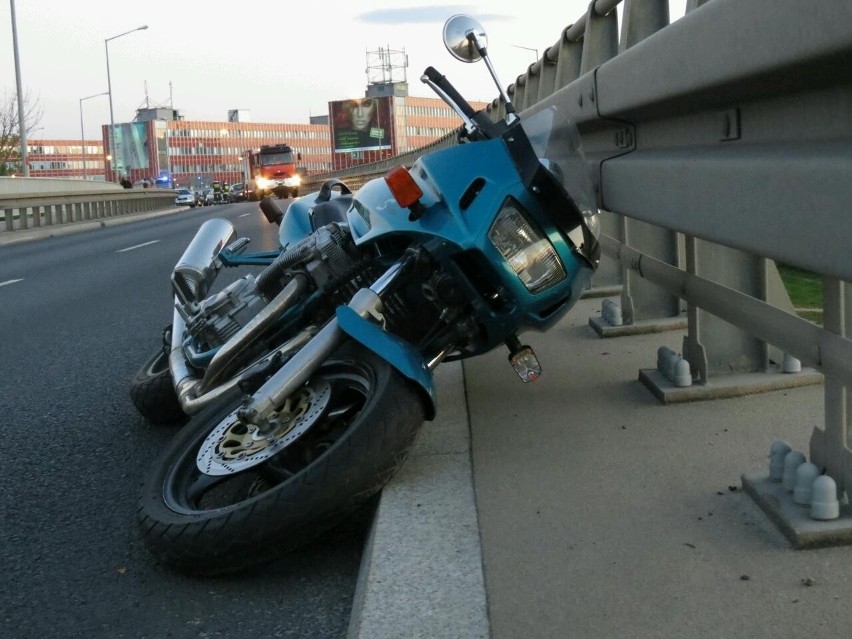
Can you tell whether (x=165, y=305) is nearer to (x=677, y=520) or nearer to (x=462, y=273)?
(x=462, y=273)

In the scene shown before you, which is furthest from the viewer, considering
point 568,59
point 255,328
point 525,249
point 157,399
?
point 568,59

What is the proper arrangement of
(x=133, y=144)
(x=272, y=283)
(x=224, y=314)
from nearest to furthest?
(x=272, y=283) → (x=224, y=314) → (x=133, y=144)

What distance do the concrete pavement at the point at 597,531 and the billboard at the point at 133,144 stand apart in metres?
152

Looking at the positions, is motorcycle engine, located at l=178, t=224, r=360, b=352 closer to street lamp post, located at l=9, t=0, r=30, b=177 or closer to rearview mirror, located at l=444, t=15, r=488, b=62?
rearview mirror, located at l=444, t=15, r=488, b=62

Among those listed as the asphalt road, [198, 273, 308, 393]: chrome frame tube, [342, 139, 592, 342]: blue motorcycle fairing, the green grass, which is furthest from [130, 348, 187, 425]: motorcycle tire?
the green grass

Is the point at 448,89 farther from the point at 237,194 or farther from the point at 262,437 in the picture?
the point at 237,194

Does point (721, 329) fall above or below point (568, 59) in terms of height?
below

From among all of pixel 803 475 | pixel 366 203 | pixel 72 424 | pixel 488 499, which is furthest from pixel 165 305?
pixel 803 475

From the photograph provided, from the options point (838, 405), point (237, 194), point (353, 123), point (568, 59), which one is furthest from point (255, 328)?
point (353, 123)

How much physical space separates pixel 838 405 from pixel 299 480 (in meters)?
1.33

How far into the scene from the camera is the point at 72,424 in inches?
205

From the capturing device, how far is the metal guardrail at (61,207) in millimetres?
28005

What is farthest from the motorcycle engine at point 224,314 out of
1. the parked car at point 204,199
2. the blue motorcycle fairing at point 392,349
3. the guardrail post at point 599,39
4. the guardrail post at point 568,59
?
the parked car at point 204,199

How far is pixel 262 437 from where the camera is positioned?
3.45 m
